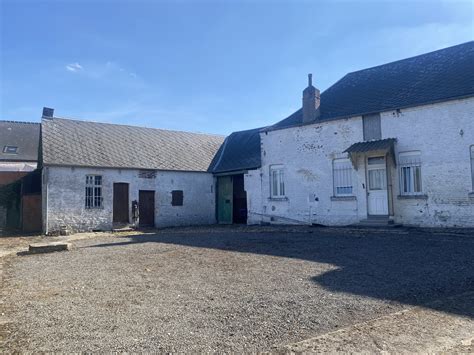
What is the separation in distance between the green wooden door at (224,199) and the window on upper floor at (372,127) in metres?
9.47

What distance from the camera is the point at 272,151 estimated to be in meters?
19.2

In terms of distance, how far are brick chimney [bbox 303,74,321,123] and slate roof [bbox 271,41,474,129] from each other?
13.3 inches

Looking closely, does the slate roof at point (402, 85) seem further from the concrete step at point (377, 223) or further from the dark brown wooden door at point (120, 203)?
the dark brown wooden door at point (120, 203)

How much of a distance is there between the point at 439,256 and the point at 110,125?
66.2ft

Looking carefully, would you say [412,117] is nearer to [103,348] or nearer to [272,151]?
[272,151]

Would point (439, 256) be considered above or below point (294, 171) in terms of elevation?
below

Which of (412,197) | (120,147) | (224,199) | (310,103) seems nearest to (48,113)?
(120,147)

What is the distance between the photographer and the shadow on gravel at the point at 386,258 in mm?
6031

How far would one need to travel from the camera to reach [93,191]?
19.9 meters

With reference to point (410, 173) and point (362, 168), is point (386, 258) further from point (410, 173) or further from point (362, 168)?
point (362, 168)

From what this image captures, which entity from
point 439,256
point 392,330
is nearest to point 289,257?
point 439,256

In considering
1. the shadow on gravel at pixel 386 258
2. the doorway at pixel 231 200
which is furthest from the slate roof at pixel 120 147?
the shadow on gravel at pixel 386 258

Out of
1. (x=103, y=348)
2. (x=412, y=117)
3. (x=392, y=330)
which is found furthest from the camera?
(x=412, y=117)

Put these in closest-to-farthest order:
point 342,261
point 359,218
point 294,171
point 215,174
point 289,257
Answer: point 342,261 → point 289,257 → point 359,218 → point 294,171 → point 215,174
